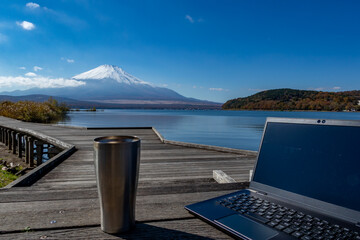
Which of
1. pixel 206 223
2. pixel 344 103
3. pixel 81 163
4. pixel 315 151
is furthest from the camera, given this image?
pixel 344 103

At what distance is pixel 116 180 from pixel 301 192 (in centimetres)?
73

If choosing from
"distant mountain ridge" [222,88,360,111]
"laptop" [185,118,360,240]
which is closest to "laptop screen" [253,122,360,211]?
"laptop" [185,118,360,240]

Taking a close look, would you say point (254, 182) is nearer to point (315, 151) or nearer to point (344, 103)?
point (315, 151)

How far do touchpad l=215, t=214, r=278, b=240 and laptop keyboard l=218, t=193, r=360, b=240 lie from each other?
28 mm

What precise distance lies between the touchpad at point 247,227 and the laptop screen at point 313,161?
0.96ft

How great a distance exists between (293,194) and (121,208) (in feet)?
2.27

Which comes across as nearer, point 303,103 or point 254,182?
point 254,182

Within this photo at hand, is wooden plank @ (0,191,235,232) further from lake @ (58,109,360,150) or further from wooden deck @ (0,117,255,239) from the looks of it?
lake @ (58,109,360,150)

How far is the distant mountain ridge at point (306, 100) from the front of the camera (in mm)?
56312

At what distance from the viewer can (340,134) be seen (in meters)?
0.95

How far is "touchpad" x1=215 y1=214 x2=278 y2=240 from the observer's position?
75 centimetres

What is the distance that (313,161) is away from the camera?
1.00 m

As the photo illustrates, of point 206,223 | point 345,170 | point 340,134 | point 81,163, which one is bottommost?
point 81,163

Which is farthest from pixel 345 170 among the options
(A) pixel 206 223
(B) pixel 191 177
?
(B) pixel 191 177
